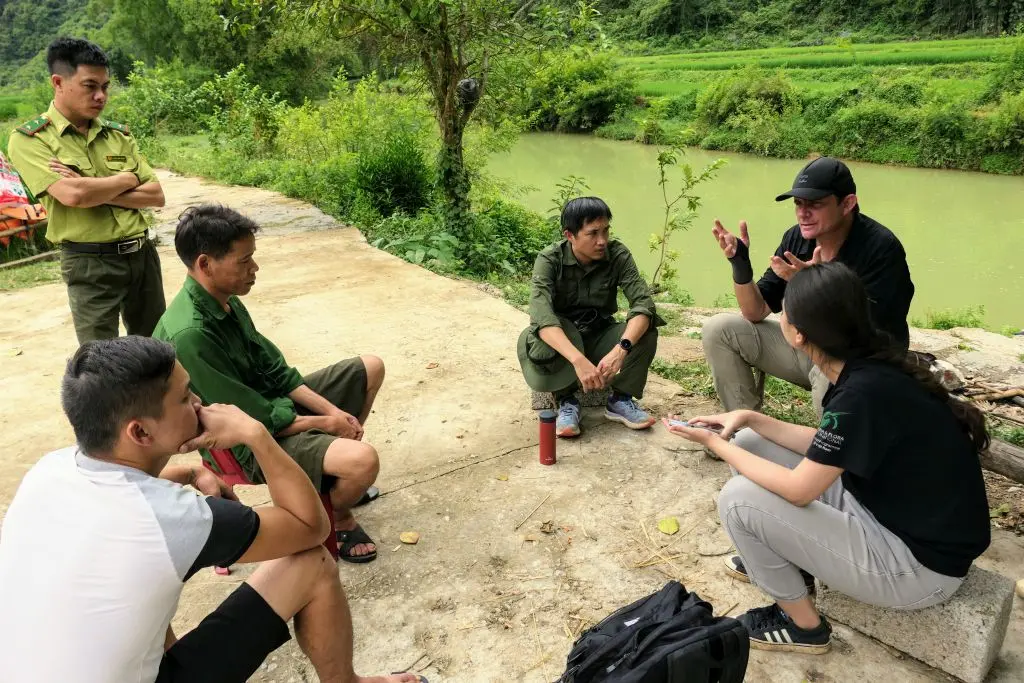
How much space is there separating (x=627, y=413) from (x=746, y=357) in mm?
648

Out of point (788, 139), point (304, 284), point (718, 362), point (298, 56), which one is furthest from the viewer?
point (298, 56)

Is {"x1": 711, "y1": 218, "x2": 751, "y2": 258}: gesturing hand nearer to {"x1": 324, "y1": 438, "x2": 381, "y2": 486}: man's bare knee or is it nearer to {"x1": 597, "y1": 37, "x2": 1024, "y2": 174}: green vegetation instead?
{"x1": 324, "y1": 438, "x2": 381, "y2": 486}: man's bare knee

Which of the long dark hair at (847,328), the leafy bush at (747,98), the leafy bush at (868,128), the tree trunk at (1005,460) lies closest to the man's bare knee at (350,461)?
the long dark hair at (847,328)

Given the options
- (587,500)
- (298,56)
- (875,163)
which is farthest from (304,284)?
(298,56)

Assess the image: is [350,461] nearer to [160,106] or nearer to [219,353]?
[219,353]

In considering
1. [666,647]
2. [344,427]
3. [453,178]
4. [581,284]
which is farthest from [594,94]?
[666,647]

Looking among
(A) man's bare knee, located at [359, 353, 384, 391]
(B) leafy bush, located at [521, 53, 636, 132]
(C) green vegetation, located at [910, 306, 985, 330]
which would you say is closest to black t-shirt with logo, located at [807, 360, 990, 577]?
(A) man's bare knee, located at [359, 353, 384, 391]

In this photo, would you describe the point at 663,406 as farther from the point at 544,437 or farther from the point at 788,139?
the point at 788,139

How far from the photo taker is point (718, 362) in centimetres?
317

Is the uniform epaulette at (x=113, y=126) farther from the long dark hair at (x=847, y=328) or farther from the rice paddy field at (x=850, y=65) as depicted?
the rice paddy field at (x=850, y=65)

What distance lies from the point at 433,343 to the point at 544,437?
5.41 feet

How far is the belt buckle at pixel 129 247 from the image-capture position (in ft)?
10.8

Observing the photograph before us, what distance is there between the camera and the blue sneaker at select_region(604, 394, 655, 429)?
3.50 meters

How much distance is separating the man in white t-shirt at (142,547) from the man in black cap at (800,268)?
1978 mm
